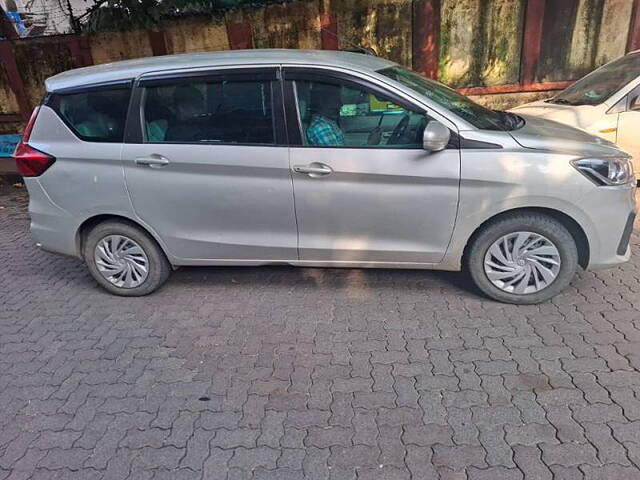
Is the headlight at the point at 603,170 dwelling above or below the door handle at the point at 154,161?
below

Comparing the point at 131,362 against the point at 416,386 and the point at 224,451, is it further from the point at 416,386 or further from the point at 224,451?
the point at 416,386

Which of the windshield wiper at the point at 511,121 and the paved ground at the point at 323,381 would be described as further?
the windshield wiper at the point at 511,121

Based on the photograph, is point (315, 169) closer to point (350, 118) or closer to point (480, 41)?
point (350, 118)

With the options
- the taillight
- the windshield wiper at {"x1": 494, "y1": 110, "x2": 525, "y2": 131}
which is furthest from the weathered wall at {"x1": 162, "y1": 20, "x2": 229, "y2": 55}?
the windshield wiper at {"x1": 494, "y1": 110, "x2": 525, "y2": 131}

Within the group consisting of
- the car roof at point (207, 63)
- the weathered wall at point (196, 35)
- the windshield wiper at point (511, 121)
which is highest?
the weathered wall at point (196, 35)

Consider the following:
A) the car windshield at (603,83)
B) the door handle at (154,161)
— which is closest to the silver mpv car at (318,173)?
the door handle at (154,161)

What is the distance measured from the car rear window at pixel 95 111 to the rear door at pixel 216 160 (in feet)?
0.35

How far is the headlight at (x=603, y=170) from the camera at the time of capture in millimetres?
3094

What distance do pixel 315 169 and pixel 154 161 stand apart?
118cm

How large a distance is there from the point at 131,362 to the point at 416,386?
1799 mm

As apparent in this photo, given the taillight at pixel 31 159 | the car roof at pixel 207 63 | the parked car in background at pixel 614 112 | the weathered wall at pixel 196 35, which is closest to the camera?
the car roof at pixel 207 63

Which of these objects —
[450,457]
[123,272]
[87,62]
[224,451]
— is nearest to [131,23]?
[87,62]

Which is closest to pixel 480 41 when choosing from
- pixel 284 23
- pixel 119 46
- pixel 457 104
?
pixel 284 23

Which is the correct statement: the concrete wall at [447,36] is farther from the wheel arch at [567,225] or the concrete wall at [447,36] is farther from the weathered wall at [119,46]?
the wheel arch at [567,225]
